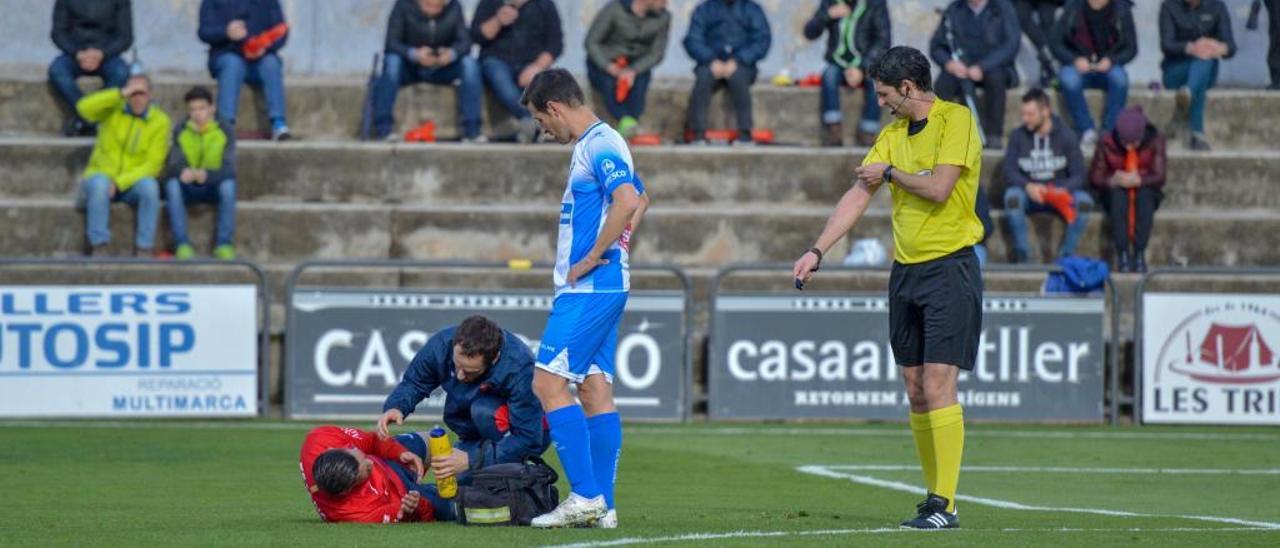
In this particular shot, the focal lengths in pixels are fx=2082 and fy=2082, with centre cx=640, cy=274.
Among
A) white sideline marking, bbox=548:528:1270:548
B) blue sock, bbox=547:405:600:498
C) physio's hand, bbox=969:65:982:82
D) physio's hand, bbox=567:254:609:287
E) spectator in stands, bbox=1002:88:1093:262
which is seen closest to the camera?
white sideline marking, bbox=548:528:1270:548

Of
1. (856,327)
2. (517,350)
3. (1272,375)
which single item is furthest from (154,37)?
(517,350)

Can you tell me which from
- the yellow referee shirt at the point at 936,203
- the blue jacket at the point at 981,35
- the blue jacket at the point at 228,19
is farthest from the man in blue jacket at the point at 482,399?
the blue jacket at the point at 981,35

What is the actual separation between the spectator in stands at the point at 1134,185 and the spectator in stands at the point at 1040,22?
7.44 feet

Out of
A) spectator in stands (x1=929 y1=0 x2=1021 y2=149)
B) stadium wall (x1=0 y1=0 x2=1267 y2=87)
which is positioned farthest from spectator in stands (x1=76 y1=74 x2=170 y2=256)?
spectator in stands (x1=929 y1=0 x2=1021 y2=149)

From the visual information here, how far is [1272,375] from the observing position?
17234mm

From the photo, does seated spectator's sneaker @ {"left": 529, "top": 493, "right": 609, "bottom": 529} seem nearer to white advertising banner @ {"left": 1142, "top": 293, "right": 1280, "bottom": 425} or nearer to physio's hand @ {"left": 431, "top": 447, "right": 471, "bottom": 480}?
physio's hand @ {"left": 431, "top": 447, "right": 471, "bottom": 480}

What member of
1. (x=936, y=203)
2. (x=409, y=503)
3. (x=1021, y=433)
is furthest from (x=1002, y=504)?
(x=1021, y=433)

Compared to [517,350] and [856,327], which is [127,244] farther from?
[517,350]

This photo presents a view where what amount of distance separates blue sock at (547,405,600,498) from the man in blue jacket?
1.56 ft

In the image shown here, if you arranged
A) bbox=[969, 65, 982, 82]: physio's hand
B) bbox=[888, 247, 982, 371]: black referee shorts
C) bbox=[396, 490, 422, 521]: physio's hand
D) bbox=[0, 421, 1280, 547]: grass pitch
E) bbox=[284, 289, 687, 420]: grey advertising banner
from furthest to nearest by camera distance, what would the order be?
bbox=[969, 65, 982, 82]: physio's hand → bbox=[284, 289, 687, 420]: grey advertising banner → bbox=[396, 490, 422, 521]: physio's hand → bbox=[888, 247, 982, 371]: black referee shorts → bbox=[0, 421, 1280, 547]: grass pitch

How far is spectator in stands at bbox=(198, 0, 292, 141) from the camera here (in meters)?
20.6

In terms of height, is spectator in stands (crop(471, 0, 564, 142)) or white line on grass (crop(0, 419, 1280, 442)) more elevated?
spectator in stands (crop(471, 0, 564, 142))

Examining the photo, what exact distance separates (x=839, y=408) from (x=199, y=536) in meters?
9.46

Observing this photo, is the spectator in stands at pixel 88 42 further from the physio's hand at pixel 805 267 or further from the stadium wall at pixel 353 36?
the physio's hand at pixel 805 267
